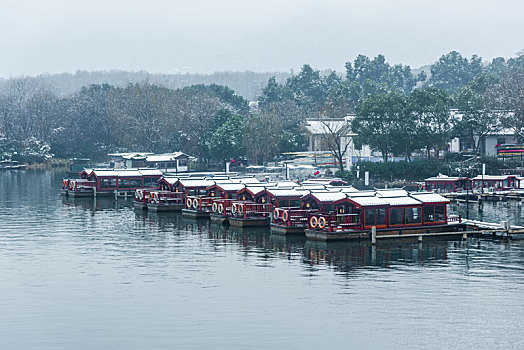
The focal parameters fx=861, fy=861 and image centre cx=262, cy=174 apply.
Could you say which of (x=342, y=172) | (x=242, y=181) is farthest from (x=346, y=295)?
(x=342, y=172)

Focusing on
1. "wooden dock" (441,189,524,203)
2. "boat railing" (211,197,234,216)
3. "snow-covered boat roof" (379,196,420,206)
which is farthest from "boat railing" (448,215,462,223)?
"wooden dock" (441,189,524,203)

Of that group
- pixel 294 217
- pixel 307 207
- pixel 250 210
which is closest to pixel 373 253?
pixel 294 217

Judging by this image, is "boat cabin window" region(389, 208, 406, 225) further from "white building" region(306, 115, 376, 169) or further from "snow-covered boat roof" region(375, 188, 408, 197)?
"white building" region(306, 115, 376, 169)

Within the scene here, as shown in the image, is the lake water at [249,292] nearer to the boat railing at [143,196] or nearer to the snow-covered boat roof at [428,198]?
the snow-covered boat roof at [428,198]

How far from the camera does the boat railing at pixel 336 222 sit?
74438 mm

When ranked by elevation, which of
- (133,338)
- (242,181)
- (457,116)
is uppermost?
(457,116)

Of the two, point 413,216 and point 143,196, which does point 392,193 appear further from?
point 143,196

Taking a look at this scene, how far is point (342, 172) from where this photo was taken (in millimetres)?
147000

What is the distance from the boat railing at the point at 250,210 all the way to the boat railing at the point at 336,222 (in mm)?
11353

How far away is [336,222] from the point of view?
74688 millimetres

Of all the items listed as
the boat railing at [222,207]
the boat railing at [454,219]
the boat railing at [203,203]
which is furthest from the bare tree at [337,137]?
the boat railing at [454,219]

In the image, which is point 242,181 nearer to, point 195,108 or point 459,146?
point 459,146

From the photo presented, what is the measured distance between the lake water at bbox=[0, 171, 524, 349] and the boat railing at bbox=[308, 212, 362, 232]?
6.21 feet

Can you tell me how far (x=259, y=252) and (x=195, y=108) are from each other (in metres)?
124
